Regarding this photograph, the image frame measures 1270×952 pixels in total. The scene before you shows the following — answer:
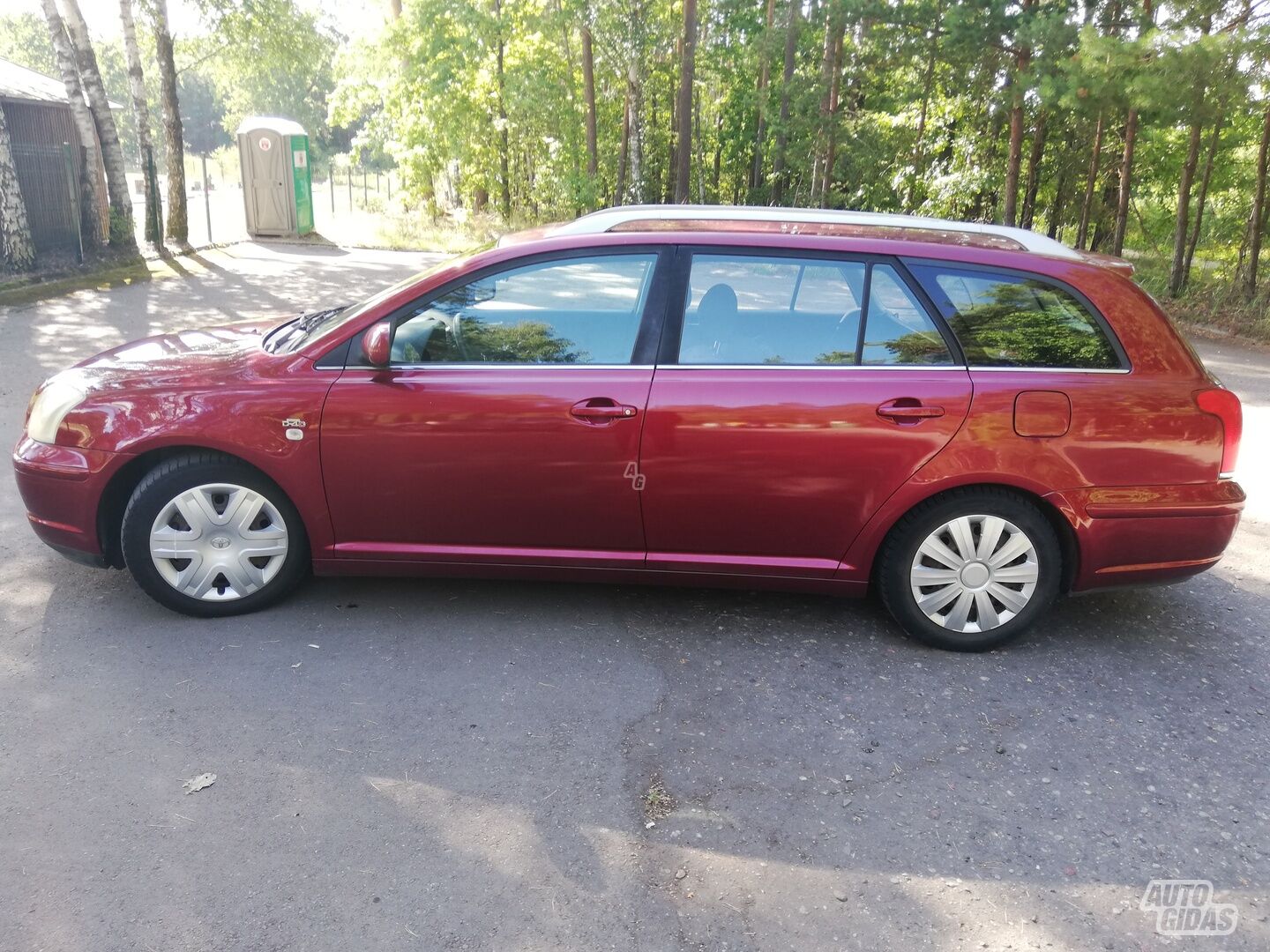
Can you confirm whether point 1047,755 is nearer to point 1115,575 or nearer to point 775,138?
point 1115,575

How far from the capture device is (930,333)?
3953 mm

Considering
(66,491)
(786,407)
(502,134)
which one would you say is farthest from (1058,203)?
(66,491)

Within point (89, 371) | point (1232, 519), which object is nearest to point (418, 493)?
point (89, 371)

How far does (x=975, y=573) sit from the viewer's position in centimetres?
400

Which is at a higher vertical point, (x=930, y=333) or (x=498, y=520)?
(x=930, y=333)

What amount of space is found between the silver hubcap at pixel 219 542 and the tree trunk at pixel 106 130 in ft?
43.8

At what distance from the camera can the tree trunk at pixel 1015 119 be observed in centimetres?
1595

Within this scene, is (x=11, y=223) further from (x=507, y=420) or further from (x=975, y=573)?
(x=975, y=573)

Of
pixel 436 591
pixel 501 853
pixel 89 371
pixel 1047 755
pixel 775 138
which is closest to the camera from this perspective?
pixel 501 853

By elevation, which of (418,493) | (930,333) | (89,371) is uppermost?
(930,333)

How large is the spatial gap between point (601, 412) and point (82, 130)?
48.7ft

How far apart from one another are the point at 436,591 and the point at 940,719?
2.26 m

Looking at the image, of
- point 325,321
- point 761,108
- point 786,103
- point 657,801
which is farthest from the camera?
point 761,108

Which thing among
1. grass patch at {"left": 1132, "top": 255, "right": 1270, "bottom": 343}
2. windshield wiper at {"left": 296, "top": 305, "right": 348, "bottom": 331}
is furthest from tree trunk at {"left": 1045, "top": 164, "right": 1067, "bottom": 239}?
windshield wiper at {"left": 296, "top": 305, "right": 348, "bottom": 331}
